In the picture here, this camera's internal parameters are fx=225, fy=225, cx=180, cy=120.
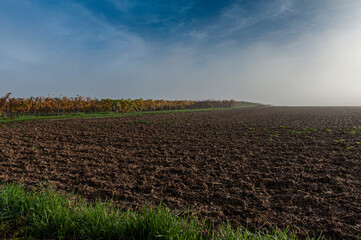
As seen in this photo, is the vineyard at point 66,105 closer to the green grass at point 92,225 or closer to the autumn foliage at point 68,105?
the autumn foliage at point 68,105

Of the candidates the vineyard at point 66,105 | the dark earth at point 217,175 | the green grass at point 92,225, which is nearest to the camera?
the green grass at point 92,225

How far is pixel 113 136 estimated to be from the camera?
11039 mm

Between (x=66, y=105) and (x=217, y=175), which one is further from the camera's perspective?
(x=66, y=105)

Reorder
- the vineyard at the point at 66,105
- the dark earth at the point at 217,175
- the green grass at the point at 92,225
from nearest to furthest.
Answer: the green grass at the point at 92,225, the dark earth at the point at 217,175, the vineyard at the point at 66,105

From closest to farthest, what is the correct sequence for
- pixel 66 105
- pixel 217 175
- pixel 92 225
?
pixel 92 225, pixel 217 175, pixel 66 105

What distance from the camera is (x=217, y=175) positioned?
19.6 feet

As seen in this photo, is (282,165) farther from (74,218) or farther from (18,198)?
(18,198)

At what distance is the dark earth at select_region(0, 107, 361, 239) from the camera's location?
13.5ft

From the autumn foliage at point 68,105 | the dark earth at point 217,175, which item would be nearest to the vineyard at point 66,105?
the autumn foliage at point 68,105

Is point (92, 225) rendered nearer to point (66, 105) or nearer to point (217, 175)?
point (217, 175)

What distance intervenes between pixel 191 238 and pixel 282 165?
204 inches

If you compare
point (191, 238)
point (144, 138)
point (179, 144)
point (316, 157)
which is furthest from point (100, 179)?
point (316, 157)

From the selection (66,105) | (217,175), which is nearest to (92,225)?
(217,175)

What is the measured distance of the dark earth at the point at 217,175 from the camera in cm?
411
